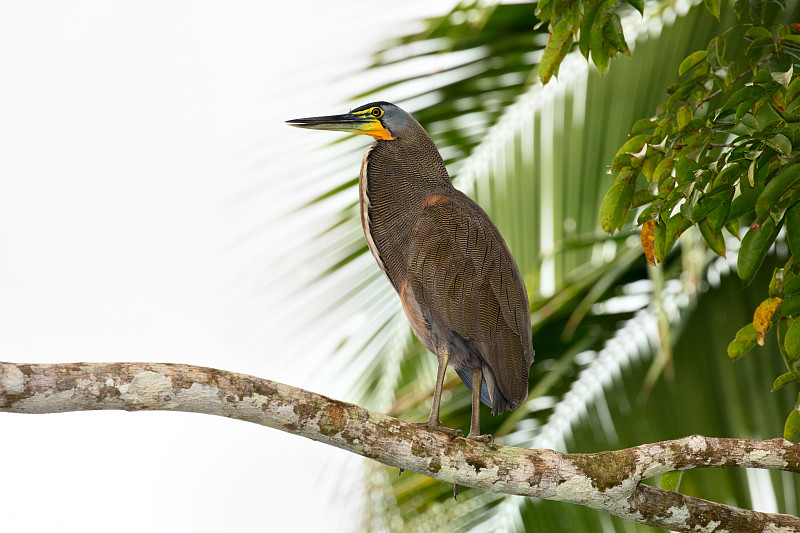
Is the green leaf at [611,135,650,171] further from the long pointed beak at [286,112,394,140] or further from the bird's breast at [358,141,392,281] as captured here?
the long pointed beak at [286,112,394,140]

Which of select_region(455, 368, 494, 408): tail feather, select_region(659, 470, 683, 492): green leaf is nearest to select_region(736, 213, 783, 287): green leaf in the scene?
select_region(659, 470, 683, 492): green leaf

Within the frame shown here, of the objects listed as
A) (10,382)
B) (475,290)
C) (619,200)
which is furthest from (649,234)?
(10,382)

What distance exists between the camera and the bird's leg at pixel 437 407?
8.04 feet

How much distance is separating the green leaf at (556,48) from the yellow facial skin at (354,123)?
95cm

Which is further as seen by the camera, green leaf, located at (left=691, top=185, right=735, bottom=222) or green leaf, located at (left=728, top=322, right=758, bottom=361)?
green leaf, located at (left=728, top=322, right=758, bottom=361)

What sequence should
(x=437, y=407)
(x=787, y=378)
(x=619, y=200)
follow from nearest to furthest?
(x=787, y=378)
(x=619, y=200)
(x=437, y=407)

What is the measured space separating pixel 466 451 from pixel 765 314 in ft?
2.67

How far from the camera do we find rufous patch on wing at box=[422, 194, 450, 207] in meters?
2.78

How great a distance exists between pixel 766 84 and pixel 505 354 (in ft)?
3.88

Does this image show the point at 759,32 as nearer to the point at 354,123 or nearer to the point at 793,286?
the point at 793,286

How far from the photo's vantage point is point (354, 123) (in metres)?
2.96

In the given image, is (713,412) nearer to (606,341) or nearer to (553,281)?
(606,341)

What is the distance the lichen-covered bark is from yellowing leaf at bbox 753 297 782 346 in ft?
1.26

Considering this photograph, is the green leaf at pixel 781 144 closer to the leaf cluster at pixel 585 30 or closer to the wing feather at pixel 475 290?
the leaf cluster at pixel 585 30
